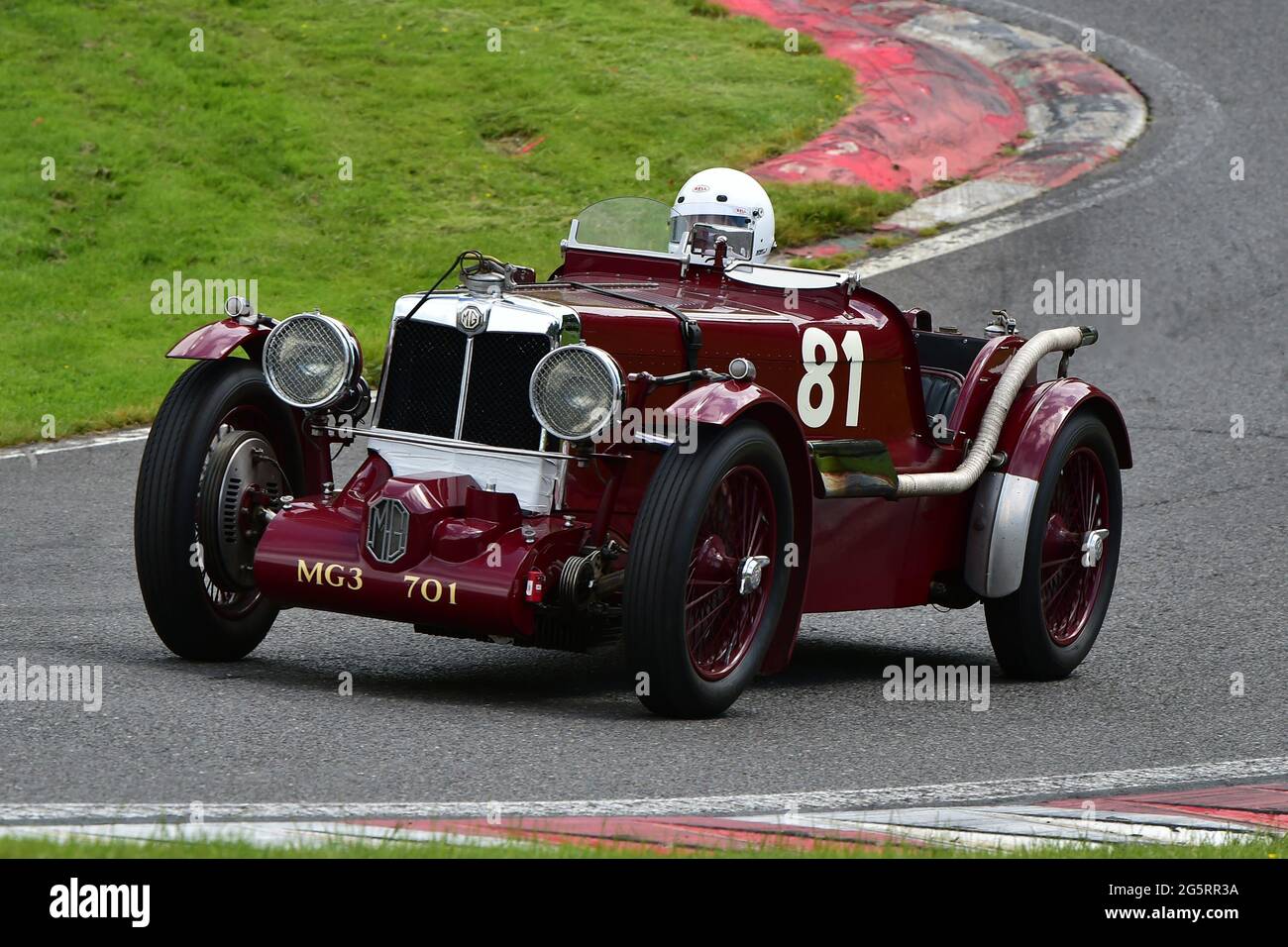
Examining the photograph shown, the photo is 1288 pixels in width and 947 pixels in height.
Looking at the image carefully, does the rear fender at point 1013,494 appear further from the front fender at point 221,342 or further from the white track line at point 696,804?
the front fender at point 221,342

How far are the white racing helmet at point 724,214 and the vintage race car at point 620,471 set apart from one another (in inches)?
1.4

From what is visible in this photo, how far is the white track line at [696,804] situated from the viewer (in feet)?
15.8

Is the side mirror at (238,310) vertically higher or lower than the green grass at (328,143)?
lower

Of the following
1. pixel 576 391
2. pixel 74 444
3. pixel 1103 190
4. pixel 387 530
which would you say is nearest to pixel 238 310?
pixel 387 530

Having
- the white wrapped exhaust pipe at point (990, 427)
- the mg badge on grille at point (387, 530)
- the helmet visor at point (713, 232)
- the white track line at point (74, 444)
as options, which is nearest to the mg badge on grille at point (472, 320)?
the mg badge on grille at point (387, 530)

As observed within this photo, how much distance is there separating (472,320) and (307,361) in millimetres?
603

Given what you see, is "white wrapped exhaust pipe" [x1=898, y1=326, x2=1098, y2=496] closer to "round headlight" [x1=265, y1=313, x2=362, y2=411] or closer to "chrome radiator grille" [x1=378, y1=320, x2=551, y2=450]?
"chrome radiator grille" [x1=378, y1=320, x2=551, y2=450]

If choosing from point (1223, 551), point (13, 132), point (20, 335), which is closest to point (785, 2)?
point (13, 132)

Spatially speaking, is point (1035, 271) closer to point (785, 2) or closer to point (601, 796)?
point (785, 2)

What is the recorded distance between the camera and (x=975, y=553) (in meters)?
7.62

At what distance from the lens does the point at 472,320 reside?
6.51m

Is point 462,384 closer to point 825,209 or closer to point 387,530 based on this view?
point 387,530

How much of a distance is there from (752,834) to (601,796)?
0.54m

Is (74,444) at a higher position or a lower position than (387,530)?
lower
